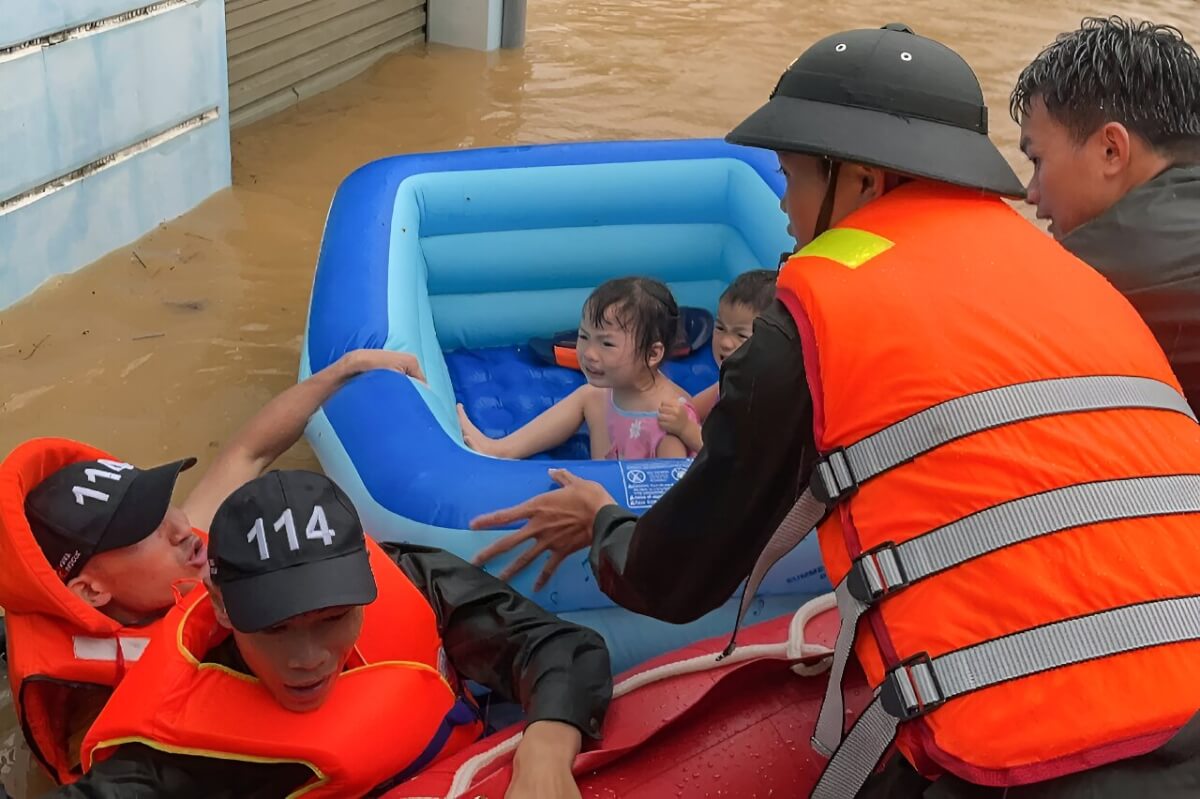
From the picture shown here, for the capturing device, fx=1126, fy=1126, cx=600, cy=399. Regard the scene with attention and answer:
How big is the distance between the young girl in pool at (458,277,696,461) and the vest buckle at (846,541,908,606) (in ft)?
4.90

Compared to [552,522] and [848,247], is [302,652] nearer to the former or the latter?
[552,522]

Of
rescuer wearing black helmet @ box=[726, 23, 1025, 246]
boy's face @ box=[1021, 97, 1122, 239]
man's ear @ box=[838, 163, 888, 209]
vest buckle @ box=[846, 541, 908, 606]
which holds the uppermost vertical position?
rescuer wearing black helmet @ box=[726, 23, 1025, 246]

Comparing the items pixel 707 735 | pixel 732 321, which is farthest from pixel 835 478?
pixel 732 321

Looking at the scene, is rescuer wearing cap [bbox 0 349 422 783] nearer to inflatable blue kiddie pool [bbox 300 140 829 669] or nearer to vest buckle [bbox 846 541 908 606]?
inflatable blue kiddie pool [bbox 300 140 829 669]

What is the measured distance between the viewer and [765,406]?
1.23 m

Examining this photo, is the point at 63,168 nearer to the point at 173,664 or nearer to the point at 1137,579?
the point at 173,664

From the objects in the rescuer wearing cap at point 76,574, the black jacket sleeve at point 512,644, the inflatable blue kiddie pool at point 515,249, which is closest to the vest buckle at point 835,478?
the black jacket sleeve at point 512,644

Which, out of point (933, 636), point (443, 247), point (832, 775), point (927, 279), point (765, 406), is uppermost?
point (927, 279)

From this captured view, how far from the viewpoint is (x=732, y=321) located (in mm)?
2701

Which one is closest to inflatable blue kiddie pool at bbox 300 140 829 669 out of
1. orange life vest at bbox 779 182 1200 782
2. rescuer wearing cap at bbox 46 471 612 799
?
rescuer wearing cap at bbox 46 471 612 799

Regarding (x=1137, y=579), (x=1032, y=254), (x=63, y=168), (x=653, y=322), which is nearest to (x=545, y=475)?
(x=653, y=322)

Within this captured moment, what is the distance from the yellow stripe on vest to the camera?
1.22 meters

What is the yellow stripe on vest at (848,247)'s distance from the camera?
1.22 m

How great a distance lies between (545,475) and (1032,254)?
1095mm
